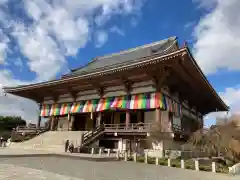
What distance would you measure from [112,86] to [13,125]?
2943cm

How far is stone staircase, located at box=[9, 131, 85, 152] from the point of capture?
1754cm

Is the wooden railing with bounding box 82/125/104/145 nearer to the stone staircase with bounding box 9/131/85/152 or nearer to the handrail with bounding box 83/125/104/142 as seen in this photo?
the handrail with bounding box 83/125/104/142

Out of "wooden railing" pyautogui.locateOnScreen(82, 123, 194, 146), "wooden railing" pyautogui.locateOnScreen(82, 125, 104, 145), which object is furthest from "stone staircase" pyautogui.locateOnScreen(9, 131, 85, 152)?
"wooden railing" pyautogui.locateOnScreen(82, 123, 194, 146)

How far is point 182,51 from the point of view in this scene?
14625mm

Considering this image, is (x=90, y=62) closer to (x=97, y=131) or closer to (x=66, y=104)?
(x=66, y=104)

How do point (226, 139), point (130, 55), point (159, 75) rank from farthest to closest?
1. point (130, 55)
2. point (159, 75)
3. point (226, 139)

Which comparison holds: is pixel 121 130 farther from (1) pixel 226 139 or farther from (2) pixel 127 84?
(1) pixel 226 139

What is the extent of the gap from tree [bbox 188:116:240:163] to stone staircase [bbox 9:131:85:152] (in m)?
9.27

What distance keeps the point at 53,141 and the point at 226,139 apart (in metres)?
13.6

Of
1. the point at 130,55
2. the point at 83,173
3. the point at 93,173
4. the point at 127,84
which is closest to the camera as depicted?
the point at 83,173

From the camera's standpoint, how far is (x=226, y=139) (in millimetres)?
12094

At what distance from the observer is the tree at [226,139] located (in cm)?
1164

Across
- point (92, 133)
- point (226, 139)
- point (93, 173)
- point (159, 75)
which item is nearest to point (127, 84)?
point (159, 75)

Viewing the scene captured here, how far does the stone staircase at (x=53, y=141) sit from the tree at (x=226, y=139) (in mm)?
9268
